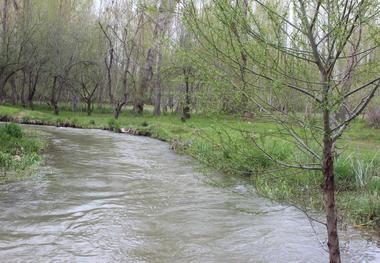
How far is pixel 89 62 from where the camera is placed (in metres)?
32.8

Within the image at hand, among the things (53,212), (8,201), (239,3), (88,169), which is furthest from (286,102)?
→ (88,169)

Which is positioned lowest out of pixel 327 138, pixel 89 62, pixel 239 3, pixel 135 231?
pixel 135 231

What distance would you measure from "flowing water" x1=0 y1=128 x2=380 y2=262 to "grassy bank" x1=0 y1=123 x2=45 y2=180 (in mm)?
419

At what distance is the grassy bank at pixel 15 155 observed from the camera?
33.0 ft

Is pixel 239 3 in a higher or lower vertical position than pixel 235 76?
higher

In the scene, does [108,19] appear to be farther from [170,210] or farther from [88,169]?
[170,210]

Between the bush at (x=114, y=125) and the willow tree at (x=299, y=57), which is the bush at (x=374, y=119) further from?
the willow tree at (x=299, y=57)

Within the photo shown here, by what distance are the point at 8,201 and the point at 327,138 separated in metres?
5.99

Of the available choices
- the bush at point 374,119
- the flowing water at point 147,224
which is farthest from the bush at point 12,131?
the bush at point 374,119

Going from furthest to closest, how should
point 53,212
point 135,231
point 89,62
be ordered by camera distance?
point 89,62
point 53,212
point 135,231

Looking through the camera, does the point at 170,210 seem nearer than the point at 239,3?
No

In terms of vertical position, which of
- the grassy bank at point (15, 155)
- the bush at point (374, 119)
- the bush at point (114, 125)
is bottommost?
the grassy bank at point (15, 155)

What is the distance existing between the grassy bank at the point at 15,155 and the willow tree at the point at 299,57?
23.2ft

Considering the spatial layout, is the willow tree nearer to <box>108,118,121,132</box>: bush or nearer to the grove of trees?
the grove of trees
